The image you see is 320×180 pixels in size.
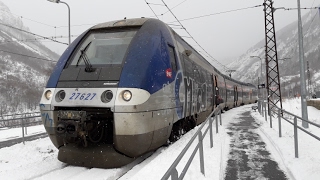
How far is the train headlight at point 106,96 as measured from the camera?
5.16m

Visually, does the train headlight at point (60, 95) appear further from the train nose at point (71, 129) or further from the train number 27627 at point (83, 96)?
the train nose at point (71, 129)

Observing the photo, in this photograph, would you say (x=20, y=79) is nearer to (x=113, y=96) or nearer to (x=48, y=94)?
(x=48, y=94)

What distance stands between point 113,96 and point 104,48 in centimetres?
163

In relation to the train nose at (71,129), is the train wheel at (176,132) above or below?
below

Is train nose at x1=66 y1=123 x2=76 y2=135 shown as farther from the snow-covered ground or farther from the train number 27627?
the snow-covered ground

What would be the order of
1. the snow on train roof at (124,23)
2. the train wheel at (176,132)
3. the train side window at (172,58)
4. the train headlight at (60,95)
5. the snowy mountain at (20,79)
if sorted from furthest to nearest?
1. the snowy mountain at (20,79)
2. the train wheel at (176,132)
3. the train side window at (172,58)
4. the snow on train roof at (124,23)
5. the train headlight at (60,95)

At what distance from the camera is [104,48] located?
626 centimetres

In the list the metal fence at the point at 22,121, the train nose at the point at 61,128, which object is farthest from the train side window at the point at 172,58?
the metal fence at the point at 22,121

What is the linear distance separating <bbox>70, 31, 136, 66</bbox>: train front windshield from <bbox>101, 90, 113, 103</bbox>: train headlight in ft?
2.64

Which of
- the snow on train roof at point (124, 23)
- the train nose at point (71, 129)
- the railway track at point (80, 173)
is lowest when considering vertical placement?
the railway track at point (80, 173)

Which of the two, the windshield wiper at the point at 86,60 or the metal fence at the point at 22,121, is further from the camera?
the metal fence at the point at 22,121

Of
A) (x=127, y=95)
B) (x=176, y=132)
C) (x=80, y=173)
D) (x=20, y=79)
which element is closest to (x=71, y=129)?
(x=80, y=173)

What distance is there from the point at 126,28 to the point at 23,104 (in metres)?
82.6

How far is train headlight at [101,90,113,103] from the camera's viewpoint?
516 cm
